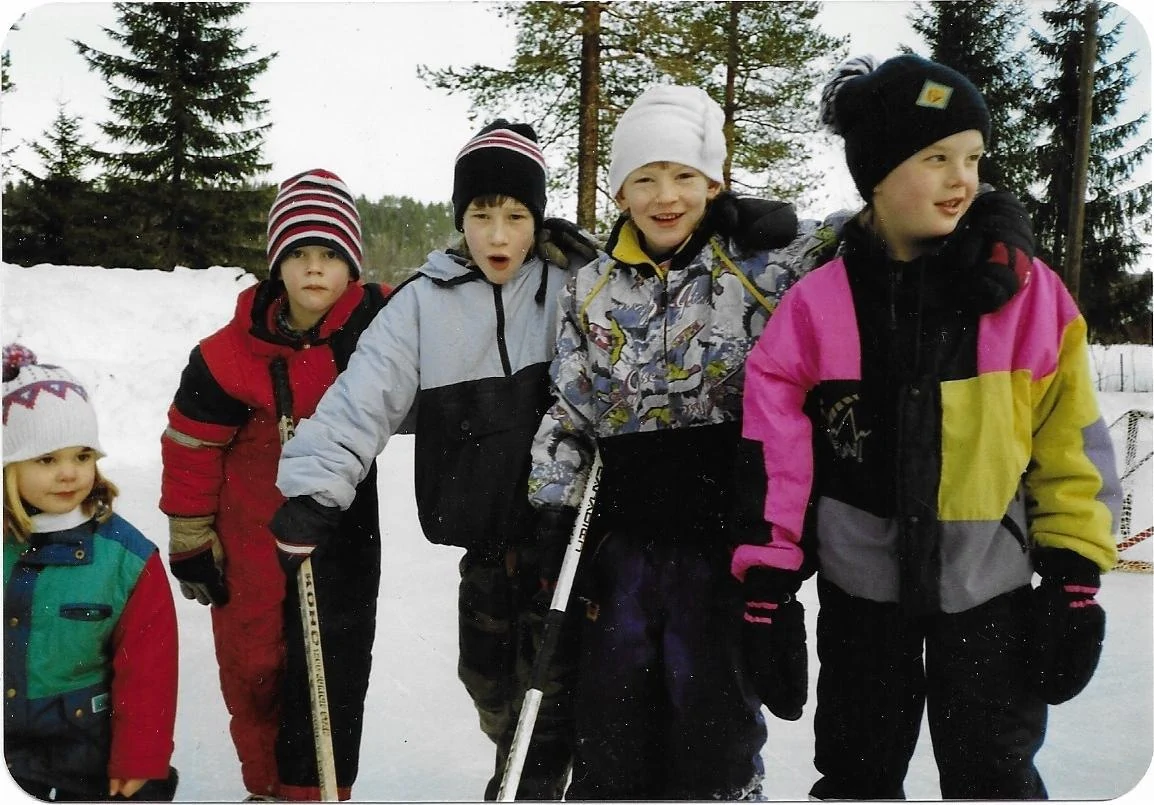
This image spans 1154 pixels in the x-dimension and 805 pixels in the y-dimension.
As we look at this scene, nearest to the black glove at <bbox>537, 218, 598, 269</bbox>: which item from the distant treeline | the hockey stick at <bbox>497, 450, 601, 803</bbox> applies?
the distant treeline

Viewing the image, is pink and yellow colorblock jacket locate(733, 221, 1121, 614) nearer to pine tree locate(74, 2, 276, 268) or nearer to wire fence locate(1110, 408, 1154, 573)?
wire fence locate(1110, 408, 1154, 573)

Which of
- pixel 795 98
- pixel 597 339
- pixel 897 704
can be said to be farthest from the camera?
pixel 795 98

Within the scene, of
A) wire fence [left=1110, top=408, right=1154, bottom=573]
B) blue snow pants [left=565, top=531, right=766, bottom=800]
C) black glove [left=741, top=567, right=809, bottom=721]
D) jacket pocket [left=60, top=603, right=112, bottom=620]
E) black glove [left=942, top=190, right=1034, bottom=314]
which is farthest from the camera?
wire fence [left=1110, top=408, right=1154, bottom=573]

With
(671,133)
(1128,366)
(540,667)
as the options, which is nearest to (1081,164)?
(1128,366)

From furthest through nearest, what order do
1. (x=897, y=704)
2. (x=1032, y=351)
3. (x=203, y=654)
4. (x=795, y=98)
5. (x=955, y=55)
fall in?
(x=203, y=654), (x=795, y=98), (x=955, y=55), (x=897, y=704), (x=1032, y=351)

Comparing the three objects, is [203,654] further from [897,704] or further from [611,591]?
[897,704]

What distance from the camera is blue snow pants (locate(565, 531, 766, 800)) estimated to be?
1.70 meters

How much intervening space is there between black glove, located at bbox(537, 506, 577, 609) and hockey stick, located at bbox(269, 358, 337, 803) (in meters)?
0.54

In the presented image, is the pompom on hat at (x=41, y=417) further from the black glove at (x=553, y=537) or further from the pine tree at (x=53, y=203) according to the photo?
the black glove at (x=553, y=537)

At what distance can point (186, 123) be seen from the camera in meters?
2.22

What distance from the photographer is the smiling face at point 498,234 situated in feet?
6.24

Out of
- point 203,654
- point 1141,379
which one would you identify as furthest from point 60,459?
point 1141,379

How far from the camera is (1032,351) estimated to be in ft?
4.88

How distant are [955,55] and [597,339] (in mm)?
1002
